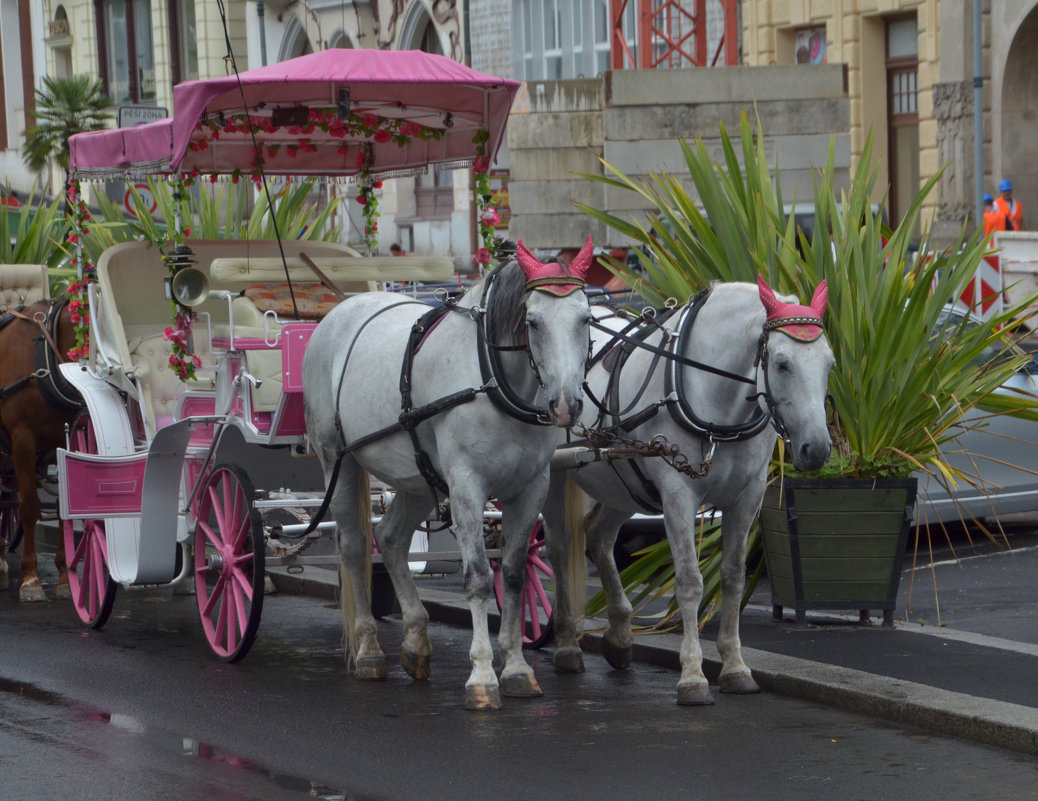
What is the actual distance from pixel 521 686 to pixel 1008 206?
15806 mm

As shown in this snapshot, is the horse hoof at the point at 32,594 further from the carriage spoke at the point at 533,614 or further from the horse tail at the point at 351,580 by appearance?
the carriage spoke at the point at 533,614

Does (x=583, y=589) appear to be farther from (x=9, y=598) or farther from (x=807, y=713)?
(x=9, y=598)

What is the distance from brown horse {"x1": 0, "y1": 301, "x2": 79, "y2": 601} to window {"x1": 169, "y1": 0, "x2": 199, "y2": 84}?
36242 millimetres

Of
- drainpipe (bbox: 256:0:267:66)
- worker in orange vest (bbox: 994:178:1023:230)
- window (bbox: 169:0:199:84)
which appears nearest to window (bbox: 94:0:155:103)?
window (bbox: 169:0:199:84)

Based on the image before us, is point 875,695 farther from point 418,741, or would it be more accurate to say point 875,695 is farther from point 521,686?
point 418,741

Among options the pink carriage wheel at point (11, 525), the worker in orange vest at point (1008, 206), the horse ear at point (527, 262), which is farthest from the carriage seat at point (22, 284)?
the worker in orange vest at point (1008, 206)

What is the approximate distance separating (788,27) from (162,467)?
805 inches

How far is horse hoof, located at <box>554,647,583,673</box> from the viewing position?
8.01m

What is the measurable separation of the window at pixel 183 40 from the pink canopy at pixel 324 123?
36557 mm

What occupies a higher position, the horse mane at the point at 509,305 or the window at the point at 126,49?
the window at the point at 126,49

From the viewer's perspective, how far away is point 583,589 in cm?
819

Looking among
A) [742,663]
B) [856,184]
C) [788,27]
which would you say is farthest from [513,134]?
[742,663]

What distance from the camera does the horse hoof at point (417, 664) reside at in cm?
784

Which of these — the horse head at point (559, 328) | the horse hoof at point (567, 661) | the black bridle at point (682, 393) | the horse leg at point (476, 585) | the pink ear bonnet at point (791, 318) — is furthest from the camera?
the horse hoof at point (567, 661)
